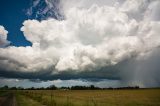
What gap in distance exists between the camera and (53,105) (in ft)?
103

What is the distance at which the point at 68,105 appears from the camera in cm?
2969

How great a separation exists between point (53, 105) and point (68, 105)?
2.97m
